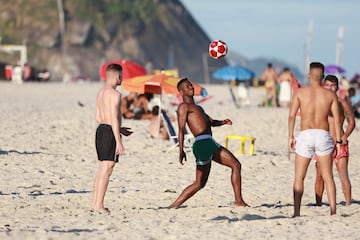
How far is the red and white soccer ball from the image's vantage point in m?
11.6

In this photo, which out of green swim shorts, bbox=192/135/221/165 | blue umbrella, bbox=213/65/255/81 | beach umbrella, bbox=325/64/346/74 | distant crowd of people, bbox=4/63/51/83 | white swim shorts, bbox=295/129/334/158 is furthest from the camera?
distant crowd of people, bbox=4/63/51/83

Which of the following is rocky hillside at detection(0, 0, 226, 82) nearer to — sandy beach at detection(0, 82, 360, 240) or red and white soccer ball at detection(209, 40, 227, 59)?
sandy beach at detection(0, 82, 360, 240)

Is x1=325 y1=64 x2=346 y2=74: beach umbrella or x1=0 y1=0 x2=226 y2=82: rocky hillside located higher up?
x1=0 y1=0 x2=226 y2=82: rocky hillside

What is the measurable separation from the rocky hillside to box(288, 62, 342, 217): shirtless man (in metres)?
86.6

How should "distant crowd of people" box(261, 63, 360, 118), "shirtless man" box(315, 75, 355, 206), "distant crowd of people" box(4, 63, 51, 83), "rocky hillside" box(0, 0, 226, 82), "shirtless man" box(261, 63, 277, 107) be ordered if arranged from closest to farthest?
"shirtless man" box(315, 75, 355, 206)
"distant crowd of people" box(261, 63, 360, 118)
"shirtless man" box(261, 63, 277, 107)
"distant crowd of people" box(4, 63, 51, 83)
"rocky hillside" box(0, 0, 226, 82)

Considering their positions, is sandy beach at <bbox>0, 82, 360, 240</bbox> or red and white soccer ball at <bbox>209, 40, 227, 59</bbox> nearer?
sandy beach at <bbox>0, 82, 360, 240</bbox>

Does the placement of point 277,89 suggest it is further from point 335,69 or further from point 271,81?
point 335,69

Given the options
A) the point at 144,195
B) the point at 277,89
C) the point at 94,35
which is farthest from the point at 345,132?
the point at 94,35

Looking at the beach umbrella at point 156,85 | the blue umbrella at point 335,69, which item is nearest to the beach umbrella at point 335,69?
the blue umbrella at point 335,69

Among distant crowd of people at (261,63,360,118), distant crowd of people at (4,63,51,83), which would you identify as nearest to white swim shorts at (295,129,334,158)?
distant crowd of people at (261,63,360,118)

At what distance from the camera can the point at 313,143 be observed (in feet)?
26.7

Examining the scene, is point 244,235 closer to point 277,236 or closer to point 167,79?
point 277,236

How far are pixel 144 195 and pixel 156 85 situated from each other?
6.08 metres

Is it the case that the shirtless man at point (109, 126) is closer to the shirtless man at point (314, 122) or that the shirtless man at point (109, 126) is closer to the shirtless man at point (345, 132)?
the shirtless man at point (314, 122)
